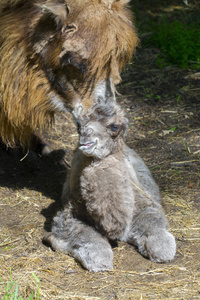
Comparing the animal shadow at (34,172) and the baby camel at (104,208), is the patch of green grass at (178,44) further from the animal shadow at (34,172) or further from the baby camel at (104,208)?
the baby camel at (104,208)

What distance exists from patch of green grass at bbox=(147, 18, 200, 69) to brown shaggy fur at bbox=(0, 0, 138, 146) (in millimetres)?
2670

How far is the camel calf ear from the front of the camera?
154 inches

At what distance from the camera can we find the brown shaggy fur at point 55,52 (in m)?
3.92

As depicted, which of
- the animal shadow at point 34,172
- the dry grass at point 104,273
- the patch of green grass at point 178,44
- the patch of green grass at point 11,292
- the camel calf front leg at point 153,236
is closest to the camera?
the patch of green grass at point 11,292

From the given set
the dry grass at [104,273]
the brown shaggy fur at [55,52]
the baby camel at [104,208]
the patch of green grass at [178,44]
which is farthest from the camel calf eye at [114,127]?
the patch of green grass at [178,44]

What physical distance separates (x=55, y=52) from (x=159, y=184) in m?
1.60

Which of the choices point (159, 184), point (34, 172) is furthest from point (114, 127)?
point (34, 172)

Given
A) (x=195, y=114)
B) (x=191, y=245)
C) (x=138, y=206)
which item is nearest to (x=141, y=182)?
(x=138, y=206)

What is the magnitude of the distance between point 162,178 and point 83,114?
165 cm

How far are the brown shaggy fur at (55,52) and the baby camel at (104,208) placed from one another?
1.54 ft

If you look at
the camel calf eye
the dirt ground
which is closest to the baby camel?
the camel calf eye

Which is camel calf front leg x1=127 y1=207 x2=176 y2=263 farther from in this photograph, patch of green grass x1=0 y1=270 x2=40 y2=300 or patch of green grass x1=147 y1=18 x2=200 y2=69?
patch of green grass x1=147 y1=18 x2=200 y2=69

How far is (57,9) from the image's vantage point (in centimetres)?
391

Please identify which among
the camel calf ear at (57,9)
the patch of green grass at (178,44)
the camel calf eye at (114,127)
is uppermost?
the camel calf ear at (57,9)
